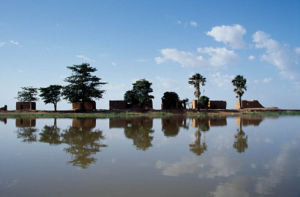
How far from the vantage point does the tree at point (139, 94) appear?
1738 inches

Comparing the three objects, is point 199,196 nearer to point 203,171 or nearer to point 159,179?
point 159,179

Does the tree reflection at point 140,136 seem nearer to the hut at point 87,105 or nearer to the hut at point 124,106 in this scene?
the hut at point 124,106

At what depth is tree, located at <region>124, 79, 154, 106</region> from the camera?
44.2 metres

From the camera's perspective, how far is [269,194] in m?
3.69

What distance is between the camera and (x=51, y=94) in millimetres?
46125

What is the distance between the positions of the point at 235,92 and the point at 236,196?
1954 inches

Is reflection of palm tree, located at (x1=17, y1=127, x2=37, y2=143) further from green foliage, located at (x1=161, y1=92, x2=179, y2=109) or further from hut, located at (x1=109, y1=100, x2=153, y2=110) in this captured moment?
green foliage, located at (x1=161, y1=92, x2=179, y2=109)

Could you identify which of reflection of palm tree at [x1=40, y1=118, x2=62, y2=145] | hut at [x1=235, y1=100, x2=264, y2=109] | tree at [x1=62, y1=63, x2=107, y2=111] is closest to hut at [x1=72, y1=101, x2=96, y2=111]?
tree at [x1=62, y1=63, x2=107, y2=111]

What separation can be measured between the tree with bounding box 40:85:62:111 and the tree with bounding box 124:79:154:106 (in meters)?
14.9

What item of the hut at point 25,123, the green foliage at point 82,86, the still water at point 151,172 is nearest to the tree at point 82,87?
the green foliage at point 82,86

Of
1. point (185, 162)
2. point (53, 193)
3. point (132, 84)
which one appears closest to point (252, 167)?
point (185, 162)

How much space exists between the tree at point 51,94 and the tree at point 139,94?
14854mm

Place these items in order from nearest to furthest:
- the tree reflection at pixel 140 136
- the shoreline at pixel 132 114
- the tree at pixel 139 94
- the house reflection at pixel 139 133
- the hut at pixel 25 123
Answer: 1. the tree reflection at pixel 140 136
2. the house reflection at pixel 139 133
3. the hut at pixel 25 123
4. the shoreline at pixel 132 114
5. the tree at pixel 139 94

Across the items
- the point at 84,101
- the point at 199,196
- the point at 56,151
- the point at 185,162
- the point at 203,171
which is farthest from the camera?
the point at 84,101
